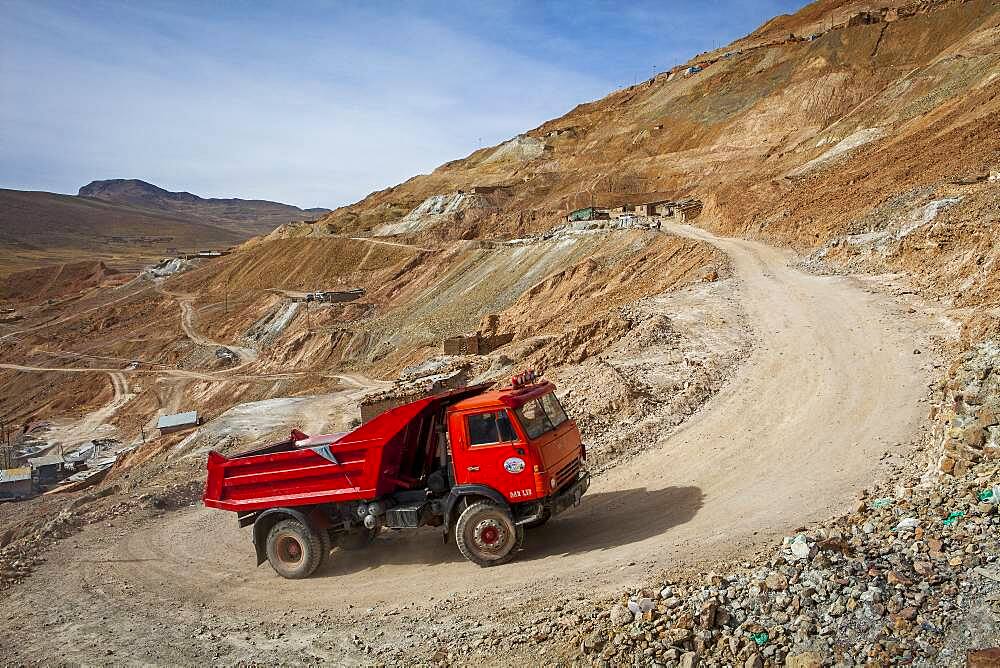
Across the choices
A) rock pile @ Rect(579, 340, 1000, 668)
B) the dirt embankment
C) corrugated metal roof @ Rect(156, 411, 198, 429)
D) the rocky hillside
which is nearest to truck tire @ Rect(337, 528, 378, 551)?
rock pile @ Rect(579, 340, 1000, 668)

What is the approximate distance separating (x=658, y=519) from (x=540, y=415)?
2.37m

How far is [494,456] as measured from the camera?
370 inches

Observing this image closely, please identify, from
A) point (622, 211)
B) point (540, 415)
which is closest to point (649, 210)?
point (622, 211)

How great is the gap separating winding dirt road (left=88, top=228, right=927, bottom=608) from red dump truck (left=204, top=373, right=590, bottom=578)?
1.73 ft

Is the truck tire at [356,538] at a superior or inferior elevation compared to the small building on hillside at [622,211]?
inferior

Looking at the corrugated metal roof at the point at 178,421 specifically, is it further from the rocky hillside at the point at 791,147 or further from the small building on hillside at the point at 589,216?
the small building on hillside at the point at 589,216

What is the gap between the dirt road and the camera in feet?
29.8

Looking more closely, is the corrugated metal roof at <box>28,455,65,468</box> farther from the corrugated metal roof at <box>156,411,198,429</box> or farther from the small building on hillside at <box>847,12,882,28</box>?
the small building on hillside at <box>847,12,882,28</box>

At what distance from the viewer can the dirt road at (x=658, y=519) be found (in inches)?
357

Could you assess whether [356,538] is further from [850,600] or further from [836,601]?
[850,600]

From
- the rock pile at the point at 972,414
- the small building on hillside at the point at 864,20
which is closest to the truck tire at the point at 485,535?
the rock pile at the point at 972,414

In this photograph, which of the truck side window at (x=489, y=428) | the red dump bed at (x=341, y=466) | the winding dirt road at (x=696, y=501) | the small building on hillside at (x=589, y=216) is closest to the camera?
the winding dirt road at (x=696, y=501)

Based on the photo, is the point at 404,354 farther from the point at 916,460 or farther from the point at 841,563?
the point at 841,563

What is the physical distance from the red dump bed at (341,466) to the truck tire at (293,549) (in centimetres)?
35
